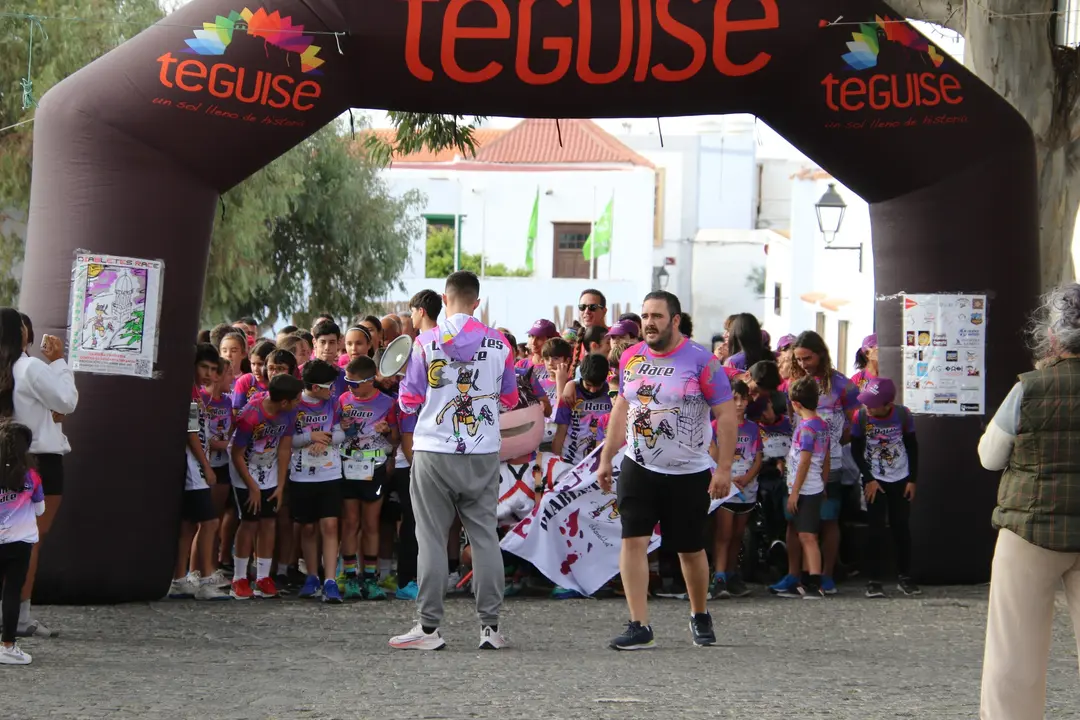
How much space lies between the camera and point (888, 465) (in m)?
10.1

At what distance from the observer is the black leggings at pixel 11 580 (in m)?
7.10

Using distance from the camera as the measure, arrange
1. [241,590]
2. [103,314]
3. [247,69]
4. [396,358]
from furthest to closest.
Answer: [241,590] < [247,69] < [103,314] < [396,358]

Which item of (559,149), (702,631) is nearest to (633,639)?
(702,631)

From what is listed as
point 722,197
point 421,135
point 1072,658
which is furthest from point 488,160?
point 1072,658

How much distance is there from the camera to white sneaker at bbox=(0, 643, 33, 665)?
708 centimetres

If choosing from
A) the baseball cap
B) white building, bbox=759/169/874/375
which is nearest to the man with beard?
the baseball cap

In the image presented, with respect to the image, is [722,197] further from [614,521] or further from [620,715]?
[620,715]

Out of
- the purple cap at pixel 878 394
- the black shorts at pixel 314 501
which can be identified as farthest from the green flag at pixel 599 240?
the black shorts at pixel 314 501

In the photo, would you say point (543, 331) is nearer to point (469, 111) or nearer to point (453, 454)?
point (469, 111)

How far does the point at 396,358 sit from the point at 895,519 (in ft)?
12.0

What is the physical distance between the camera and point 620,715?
6203 mm

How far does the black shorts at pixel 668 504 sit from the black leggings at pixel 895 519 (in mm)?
2600

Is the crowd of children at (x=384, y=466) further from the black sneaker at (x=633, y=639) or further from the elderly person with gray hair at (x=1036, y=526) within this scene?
the elderly person with gray hair at (x=1036, y=526)

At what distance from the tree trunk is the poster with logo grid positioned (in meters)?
1.11
